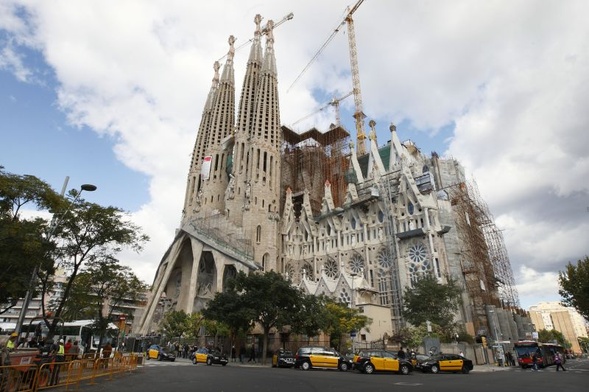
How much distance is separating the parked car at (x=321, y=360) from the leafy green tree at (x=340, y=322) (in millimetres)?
5968

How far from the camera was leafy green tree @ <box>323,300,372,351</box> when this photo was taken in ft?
92.2

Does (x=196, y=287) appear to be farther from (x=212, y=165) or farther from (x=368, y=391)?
(x=368, y=391)

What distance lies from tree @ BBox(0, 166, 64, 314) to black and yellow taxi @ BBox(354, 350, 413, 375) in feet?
50.0

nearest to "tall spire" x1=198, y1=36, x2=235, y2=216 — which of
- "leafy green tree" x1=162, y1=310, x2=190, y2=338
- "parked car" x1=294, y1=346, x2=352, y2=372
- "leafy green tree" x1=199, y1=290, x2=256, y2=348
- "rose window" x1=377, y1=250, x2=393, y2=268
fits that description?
"leafy green tree" x1=162, y1=310, x2=190, y2=338

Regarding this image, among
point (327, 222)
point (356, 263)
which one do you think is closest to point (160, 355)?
point (356, 263)

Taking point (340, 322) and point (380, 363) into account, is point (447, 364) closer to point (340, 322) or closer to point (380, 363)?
point (380, 363)

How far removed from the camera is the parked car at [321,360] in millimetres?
19875

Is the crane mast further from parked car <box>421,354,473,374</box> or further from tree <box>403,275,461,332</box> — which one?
parked car <box>421,354,473,374</box>

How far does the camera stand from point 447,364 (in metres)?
20.1

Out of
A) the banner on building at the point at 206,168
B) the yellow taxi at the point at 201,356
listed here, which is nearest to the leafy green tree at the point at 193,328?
the yellow taxi at the point at 201,356

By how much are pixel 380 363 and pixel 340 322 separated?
11244 millimetres

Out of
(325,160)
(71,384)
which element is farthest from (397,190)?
(71,384)

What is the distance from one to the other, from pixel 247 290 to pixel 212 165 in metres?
37.3

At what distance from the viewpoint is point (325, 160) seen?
63000 millimetres
